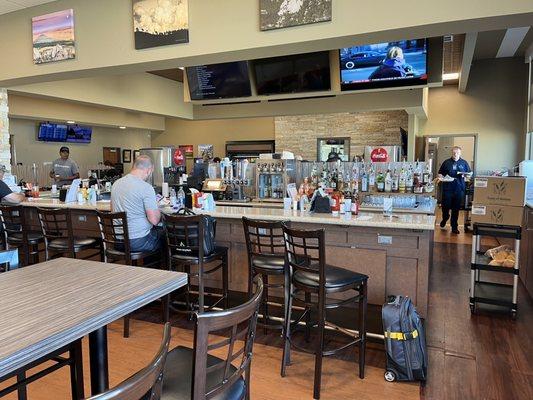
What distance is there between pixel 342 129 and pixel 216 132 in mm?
3897

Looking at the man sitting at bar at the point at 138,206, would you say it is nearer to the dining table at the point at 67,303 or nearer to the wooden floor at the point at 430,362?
the wooden floor at the point at 430,362

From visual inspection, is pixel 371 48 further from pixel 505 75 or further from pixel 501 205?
pixel 505 75

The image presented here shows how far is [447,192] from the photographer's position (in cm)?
794

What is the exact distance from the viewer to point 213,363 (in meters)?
1.66

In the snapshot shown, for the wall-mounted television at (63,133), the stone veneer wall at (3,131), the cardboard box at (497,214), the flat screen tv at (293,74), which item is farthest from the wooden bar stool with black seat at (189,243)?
the wall-mounted television at (63,133)

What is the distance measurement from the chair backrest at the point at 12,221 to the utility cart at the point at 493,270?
455cm

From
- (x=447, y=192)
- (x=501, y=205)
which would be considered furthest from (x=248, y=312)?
(x=447, y=192)

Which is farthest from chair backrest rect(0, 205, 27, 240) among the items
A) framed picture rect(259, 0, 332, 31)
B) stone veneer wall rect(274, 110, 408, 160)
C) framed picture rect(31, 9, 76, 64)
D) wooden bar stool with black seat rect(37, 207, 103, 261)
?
stone veneer wall rect(274, 110, 408, 160)

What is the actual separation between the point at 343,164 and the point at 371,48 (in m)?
1.78

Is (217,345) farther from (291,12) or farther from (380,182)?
(380,182)

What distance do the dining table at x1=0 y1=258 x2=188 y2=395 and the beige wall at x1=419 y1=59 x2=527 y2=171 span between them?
10.7 metres

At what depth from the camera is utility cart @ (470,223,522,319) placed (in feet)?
12.0

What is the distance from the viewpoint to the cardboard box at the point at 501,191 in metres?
3.72

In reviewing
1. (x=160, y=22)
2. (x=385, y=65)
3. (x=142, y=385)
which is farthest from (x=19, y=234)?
(x=385, y=65)
